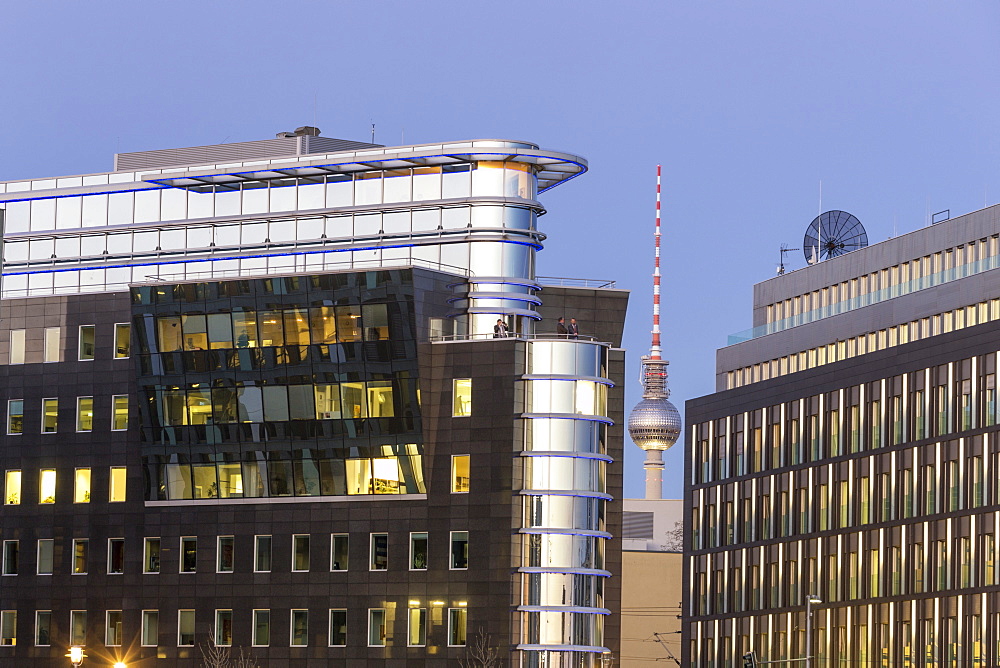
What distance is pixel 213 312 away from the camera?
112m

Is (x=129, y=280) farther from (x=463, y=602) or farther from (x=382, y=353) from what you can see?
(x=463, y=602)

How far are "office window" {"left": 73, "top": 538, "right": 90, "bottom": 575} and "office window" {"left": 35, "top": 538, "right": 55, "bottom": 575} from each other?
1.55 metres

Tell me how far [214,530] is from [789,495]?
49.4 meters

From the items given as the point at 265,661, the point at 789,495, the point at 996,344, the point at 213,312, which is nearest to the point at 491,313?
the point at 213,312

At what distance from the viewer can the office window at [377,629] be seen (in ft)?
358

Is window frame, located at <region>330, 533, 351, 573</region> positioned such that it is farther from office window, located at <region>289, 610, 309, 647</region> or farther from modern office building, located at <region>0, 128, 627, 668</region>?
office window, located at <region>289, 610, 309, 647</region>

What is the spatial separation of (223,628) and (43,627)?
10.7m

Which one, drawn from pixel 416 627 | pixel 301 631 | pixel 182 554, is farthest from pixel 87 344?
pixel 416 627

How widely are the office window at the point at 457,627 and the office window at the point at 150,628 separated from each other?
16401 mm

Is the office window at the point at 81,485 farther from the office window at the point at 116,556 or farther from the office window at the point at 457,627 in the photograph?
the office window at the point at 457,627

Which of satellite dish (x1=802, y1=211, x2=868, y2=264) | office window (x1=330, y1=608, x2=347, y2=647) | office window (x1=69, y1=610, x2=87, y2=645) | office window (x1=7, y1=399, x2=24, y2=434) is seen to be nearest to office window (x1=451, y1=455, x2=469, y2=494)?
office window (x1=330, y1=608, x2=347, y2=647)

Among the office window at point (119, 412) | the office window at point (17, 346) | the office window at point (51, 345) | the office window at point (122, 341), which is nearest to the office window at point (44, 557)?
the office window at point (119, 412)

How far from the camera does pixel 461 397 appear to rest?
4306 inches

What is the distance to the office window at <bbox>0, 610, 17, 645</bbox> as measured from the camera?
11656 centimetres
